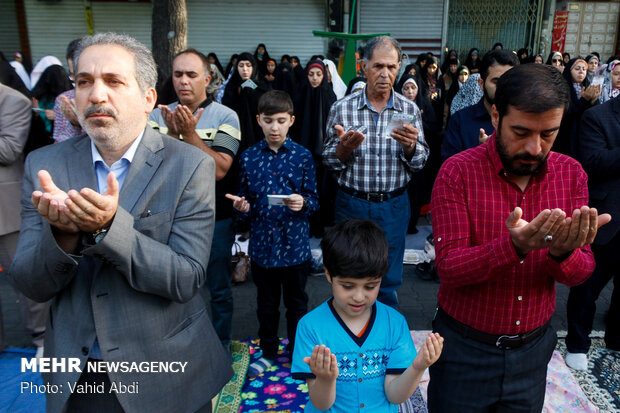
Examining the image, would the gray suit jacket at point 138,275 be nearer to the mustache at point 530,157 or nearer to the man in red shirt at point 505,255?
the man in red shirt at point 505,255

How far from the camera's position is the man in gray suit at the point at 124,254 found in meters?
1.49

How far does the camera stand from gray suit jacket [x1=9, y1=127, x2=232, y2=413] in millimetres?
1483

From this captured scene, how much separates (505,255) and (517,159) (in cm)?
39

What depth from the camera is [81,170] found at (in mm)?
1643

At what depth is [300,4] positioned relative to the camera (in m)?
13.0

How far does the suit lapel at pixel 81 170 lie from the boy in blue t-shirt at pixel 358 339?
1.01 m

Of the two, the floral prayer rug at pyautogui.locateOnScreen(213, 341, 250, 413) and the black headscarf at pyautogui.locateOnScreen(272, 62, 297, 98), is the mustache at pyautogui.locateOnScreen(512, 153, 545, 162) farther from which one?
the black headscarf at pyautogui.locateOnScreen(272, 62, 297, 98)

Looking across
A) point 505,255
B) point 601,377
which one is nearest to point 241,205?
point 505,255

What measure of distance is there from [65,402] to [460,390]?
5.10 ft

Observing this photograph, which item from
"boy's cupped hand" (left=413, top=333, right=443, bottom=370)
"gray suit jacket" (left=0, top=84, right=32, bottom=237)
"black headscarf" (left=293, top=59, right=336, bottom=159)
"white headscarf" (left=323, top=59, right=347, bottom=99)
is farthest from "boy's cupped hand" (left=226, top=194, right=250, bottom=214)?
"white headscarf" (left=323, top=59, right=347, bottom=99)

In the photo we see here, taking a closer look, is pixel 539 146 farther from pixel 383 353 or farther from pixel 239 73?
pixel 239 73

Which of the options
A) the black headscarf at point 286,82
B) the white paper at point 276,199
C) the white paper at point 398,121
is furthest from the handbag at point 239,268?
the black headscarf at point 286,82

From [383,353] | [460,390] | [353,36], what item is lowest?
[460,390]

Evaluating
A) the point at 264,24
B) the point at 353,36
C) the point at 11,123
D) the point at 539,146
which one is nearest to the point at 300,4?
the point at 264,24
